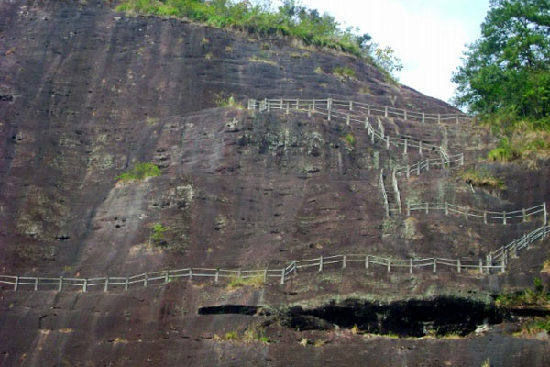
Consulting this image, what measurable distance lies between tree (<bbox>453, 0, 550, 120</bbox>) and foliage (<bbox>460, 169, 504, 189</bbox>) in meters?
7.19

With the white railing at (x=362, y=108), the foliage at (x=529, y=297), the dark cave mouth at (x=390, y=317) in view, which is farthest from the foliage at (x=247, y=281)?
the white railing at (x=362, y=108)

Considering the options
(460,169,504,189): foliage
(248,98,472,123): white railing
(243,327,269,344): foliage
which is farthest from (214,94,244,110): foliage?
(243,327,269,344): foliage

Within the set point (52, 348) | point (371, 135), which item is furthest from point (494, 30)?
point (52, 348)

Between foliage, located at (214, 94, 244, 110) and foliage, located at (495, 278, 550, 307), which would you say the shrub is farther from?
foliage, located at (495, 278, 550, 307)

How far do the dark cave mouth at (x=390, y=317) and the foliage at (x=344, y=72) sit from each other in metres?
22.0

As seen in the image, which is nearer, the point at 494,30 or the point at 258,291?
the point at 258,291

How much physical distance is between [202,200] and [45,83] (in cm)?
1438

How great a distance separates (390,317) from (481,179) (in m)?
9.38

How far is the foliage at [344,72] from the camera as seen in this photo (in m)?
49.2

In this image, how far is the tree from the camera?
4316 centimetres

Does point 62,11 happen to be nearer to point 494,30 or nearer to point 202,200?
point 202,200

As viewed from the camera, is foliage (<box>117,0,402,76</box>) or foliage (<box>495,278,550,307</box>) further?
foliage (<box>117,0,402,76</box>)

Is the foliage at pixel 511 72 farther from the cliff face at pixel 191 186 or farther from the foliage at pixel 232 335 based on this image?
the foliage at pixel 232 335

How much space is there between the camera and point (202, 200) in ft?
122
